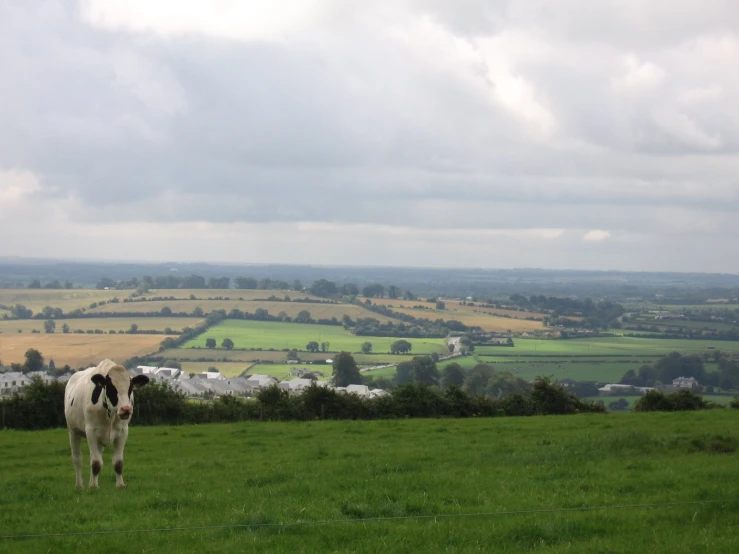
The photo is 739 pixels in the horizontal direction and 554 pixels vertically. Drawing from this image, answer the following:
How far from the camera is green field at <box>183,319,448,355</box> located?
80.6 meters

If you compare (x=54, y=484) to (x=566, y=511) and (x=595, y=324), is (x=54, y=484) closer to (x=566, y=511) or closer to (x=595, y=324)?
(x=566, y=511)

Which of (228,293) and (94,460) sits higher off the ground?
(94,460)

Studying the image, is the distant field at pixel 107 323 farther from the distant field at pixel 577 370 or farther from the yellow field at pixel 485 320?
the distant field at pixel 577 370

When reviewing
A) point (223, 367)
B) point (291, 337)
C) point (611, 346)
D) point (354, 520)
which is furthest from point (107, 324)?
point (354, 520)

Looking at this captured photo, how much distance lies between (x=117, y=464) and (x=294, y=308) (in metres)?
95.8

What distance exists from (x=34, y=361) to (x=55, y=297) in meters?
54.5

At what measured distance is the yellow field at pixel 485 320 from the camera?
97.7m

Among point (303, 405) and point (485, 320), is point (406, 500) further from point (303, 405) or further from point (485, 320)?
point (485, 320)

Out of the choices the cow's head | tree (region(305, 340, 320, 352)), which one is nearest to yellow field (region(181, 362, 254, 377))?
tree (region(305, 340, 320, 352))

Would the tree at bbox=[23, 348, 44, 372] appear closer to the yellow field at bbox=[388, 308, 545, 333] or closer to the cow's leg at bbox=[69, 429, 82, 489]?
the cow's leg at bbox=[69, 429, 82, 489]

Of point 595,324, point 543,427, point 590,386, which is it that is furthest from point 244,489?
point 595,324

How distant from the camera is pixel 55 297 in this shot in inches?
4281

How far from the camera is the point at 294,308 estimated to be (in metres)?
110

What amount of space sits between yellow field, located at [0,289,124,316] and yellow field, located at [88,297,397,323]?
14.6 feet
